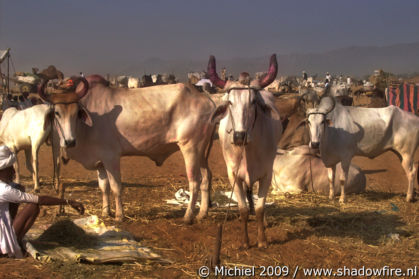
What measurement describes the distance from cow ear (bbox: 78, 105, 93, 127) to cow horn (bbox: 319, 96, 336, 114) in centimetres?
445

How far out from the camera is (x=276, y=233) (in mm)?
6746

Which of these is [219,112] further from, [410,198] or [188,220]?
[410,198]

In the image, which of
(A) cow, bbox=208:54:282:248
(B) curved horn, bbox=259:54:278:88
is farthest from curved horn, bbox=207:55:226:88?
(B) curved horn, bbox=259:54:278:88

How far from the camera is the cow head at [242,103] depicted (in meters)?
5.61

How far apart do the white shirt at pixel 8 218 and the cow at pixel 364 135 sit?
5932mm

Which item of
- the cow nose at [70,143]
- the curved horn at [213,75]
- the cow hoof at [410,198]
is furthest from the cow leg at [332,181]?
the cow nose at [70,143]

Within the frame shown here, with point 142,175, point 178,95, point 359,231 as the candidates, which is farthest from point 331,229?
point 142,175

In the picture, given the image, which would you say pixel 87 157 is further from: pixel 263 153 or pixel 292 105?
pixel 292 105

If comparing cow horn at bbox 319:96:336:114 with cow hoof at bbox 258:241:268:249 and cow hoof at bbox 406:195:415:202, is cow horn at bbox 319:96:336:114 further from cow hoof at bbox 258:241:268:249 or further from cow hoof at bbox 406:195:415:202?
cow hoof at bbox 258:241:268:249

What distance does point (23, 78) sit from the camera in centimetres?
2359

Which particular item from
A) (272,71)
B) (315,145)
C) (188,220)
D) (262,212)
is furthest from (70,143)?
(315,145)

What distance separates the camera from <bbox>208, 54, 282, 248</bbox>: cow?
228 inches

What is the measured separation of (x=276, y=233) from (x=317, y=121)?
3071 mm

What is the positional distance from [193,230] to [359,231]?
246 centimetres
